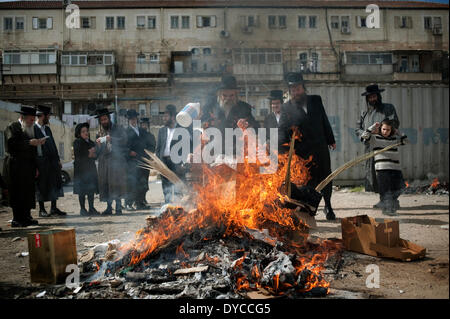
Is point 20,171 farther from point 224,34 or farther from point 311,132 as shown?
point 311,132

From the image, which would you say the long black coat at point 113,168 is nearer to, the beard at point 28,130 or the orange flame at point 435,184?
the beard at point 28,130

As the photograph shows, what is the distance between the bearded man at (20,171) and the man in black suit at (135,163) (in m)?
2.00

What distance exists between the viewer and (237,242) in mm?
3291

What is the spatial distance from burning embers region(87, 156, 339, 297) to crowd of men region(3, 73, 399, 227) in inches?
43.6

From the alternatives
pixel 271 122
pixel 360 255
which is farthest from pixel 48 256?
pixel 271 122

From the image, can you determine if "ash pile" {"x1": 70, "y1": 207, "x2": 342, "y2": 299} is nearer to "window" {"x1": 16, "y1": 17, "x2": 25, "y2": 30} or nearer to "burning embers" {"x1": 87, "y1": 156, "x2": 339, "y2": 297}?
"burning embers" {"x1": 87, "y1": 156, "x2": 339, "y2": 297}

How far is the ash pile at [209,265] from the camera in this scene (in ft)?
8.64

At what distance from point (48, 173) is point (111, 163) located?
1.29m

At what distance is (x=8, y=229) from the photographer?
5684 mm

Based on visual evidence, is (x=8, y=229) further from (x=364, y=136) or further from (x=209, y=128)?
(x=364, y=136)

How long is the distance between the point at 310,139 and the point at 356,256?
214 centimetres

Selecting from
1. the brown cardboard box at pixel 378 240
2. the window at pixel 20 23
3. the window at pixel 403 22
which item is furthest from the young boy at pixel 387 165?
the window at pixel 20 23

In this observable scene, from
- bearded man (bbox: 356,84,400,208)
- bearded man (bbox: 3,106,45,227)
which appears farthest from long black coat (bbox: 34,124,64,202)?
bearded man (bbox: 356,84,400,208)
